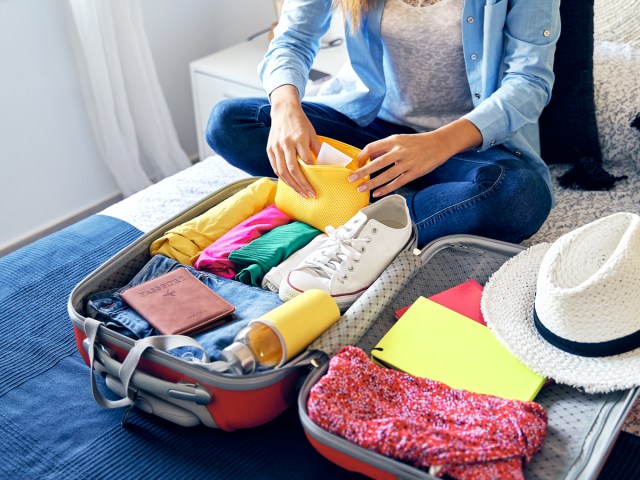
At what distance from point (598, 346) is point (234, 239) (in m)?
0.62

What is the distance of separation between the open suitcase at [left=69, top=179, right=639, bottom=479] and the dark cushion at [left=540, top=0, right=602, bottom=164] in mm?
475

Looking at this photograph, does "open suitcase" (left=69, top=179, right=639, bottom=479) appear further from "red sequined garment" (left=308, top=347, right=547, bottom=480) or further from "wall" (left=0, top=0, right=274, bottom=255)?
"wall" (left=0, top=0, right=274, bottom=255)

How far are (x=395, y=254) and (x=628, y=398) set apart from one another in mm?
420

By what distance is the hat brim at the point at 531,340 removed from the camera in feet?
3.09

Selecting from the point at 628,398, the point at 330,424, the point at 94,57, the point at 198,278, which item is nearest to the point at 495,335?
the point at 628,398

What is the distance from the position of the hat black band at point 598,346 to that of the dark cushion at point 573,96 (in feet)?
2.29

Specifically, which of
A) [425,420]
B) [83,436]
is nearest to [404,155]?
[425,420]

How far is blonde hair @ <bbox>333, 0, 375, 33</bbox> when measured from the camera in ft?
4.53

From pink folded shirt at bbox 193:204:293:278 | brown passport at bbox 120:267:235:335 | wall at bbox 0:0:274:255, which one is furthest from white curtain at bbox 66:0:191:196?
brown passport at bbox 120:267:235:335

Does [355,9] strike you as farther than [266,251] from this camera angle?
Yes

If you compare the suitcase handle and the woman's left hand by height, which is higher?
the woman's left hand

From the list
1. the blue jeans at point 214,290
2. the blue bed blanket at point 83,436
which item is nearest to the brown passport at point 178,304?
the blue jeans at point 214,290

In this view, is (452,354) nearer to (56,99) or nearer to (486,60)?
(486,60)

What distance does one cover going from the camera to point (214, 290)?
3.78 feet
